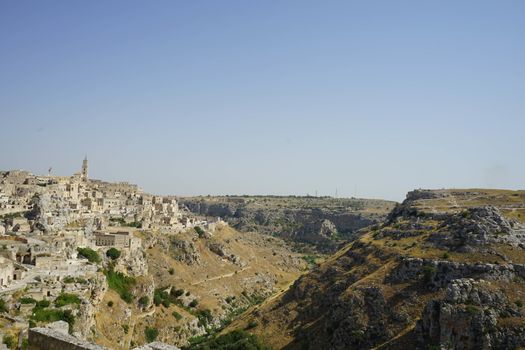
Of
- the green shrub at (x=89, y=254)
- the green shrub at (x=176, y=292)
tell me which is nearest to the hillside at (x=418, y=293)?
the green shrub at (x=176, y=292)

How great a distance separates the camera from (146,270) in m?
65.7

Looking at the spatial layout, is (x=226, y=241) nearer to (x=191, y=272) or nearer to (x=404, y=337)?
(x=191, y=272)

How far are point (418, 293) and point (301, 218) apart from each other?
124931mm

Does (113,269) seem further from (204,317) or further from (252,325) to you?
(252,325)

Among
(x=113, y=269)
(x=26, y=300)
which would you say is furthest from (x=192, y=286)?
(x=26, y=300)

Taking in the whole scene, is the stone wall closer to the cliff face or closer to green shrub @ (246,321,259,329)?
green shrub @ (246,321,259,329)

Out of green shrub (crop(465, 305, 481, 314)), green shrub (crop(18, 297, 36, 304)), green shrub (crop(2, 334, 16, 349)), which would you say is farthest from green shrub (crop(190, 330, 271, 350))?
green shrub (crop(2, 334, 16, 349))

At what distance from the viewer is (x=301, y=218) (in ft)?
547

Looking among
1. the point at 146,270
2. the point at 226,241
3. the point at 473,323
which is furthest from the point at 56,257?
the point at 226,241

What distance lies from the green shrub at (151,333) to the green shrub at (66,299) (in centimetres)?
1677

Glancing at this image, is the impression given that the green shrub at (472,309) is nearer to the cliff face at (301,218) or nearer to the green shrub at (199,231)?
the green shrub at (199,231)

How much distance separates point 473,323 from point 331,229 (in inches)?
4596

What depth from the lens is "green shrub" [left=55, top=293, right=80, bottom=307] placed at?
35.1 meters

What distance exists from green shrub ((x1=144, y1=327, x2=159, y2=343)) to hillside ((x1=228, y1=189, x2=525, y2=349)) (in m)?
9.22
